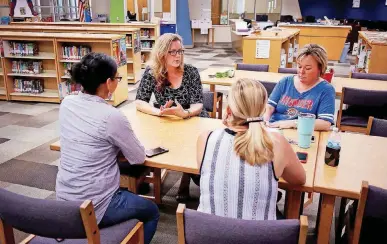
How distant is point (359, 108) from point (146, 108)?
242 centimetres

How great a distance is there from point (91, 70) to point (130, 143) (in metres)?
0.43

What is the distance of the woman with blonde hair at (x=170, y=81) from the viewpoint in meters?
3.00

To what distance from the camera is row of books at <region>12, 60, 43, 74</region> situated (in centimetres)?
645

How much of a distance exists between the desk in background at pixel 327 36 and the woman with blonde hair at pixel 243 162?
375 inches

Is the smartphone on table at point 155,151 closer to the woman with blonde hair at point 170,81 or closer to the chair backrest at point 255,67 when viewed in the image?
the woman with blonde hair at point 170,81

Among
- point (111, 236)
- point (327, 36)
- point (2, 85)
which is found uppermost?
point (327, 36)

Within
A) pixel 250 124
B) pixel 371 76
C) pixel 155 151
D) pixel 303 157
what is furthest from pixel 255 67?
pixel 250 124

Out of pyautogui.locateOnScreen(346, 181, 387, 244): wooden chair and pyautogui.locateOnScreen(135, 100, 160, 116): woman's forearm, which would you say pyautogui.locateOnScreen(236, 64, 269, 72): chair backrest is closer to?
pyautogui.locateOnScreen(135, 100, 160, 116): woman's forearm

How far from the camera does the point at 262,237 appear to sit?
4.22 ft

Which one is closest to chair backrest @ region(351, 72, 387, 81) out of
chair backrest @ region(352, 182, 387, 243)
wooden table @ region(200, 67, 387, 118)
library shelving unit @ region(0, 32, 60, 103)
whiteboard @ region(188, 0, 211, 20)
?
wooden table @ region(200, 67, 387, 118)

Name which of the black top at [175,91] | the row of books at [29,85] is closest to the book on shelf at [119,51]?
the row of books at [29,85]

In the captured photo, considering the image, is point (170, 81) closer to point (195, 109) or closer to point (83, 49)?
point (195, 109)

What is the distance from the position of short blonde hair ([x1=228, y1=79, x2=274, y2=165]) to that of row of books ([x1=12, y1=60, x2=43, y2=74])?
5702mm

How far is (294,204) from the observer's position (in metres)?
1.98
